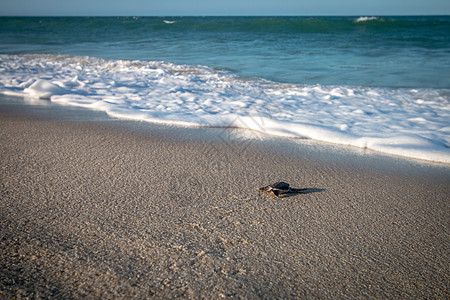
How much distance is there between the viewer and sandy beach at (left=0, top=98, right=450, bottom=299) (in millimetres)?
1235

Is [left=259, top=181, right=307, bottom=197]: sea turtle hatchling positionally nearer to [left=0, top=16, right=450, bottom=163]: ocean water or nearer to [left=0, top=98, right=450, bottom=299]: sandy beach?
[left=0, top=98, right=450, bottom=299]: sandy beach

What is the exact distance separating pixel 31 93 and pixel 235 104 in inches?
113

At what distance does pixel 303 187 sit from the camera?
6.75 feet

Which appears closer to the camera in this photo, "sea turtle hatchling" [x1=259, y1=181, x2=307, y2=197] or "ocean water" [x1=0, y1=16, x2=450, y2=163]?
"sea turtle hatchling" [x1=259, y1=181, x2=307, y2=197]

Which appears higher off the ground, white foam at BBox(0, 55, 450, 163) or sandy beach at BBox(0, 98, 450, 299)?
sandy beach at BBox(0, 98, 450, 299)

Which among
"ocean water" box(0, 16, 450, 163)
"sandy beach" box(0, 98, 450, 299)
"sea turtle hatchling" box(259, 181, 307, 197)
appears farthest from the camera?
"ocean water" box(0, 16, 450, 163)

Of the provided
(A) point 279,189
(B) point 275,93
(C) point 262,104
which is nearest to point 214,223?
(A) point 279,189

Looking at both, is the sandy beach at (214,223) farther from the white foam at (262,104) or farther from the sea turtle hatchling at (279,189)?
the white foam at (262,104)

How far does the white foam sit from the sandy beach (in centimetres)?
46

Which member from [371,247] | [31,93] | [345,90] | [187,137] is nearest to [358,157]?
[371,247]

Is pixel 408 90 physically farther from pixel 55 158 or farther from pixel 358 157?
pixel 55 158

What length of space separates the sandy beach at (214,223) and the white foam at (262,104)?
0.46m

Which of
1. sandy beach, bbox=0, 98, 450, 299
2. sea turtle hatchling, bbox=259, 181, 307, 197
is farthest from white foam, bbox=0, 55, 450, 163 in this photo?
sea turtle hatchling, bbox=259, 181, 307, 197

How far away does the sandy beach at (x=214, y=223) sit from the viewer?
1.24m
